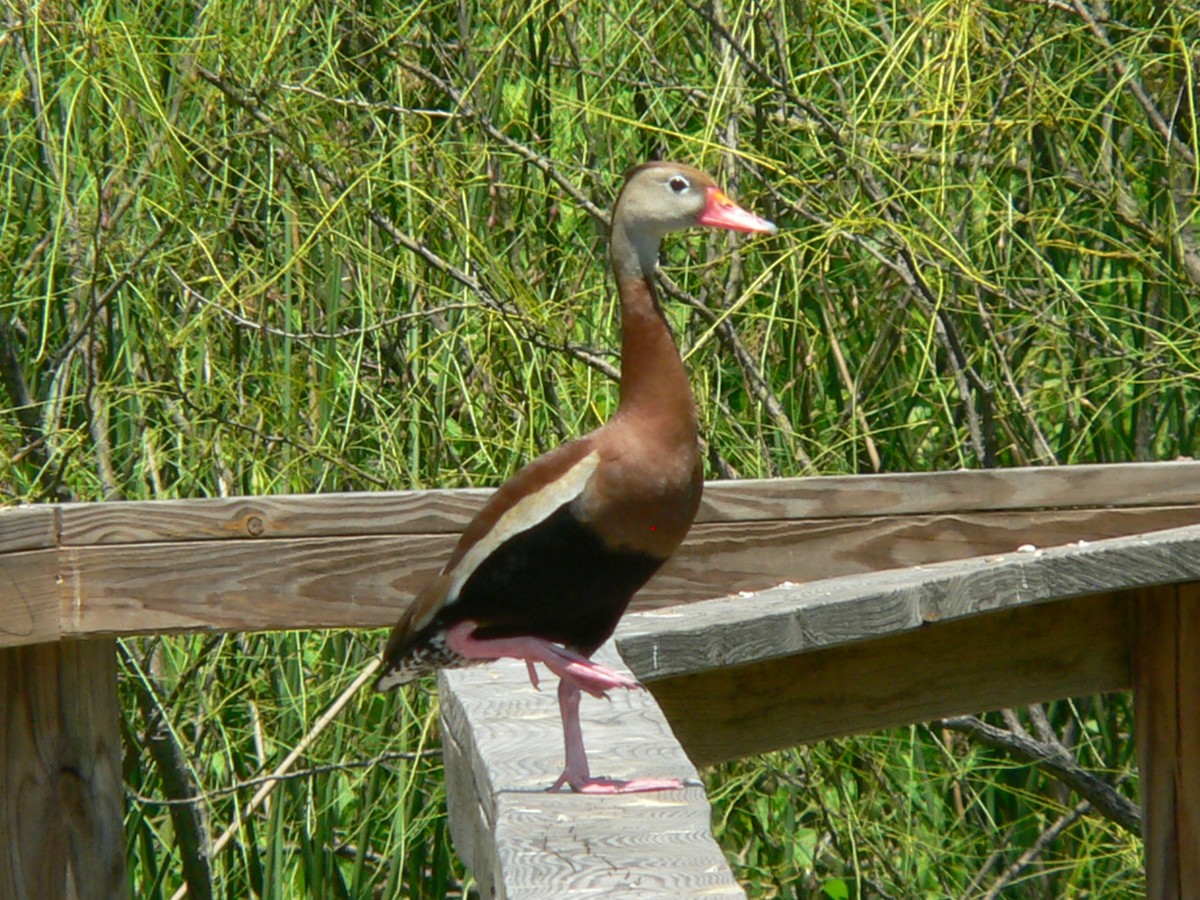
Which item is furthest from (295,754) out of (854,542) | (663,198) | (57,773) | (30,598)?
(663,198)

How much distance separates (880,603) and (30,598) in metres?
0.85

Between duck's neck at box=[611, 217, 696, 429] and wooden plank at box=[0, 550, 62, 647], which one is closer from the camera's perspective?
duck's neck at box=[611, 217, 696, 429]

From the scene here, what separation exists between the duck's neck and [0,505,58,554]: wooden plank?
0.61 metres

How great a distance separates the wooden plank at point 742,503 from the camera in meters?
1.73

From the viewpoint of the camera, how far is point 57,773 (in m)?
1.77

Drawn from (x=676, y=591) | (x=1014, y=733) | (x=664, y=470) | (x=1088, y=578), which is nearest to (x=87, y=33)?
(x=676, y=591)

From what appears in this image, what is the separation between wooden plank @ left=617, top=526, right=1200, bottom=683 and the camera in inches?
60.9

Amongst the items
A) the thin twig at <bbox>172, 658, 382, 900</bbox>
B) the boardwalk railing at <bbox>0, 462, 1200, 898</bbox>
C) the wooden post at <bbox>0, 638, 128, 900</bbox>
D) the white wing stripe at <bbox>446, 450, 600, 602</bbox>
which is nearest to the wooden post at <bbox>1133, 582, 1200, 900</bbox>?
the boardwalk railing at <bbox>0, 462, 1200, 898</bbox>

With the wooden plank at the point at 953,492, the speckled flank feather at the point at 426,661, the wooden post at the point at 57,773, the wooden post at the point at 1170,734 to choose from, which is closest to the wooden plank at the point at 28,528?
the wooden post at the point at 57,773

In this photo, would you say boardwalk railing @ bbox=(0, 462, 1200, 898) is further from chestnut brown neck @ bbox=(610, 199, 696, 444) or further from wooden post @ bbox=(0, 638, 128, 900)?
chestnut brown neck @ bbox=(610, 199, 696, 444)

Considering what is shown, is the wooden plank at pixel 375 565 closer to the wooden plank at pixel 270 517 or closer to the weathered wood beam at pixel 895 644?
the wooden plank at pixel 270 517

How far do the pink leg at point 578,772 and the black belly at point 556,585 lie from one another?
148mm

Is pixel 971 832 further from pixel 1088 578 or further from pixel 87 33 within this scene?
pixel 87 33

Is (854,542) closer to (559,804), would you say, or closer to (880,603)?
(880,603)
